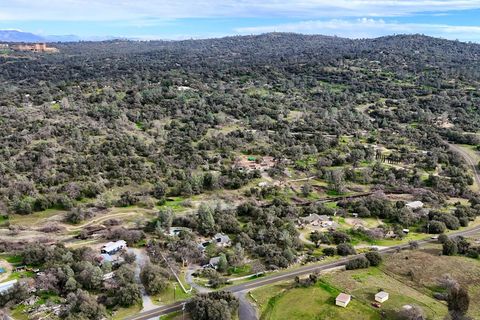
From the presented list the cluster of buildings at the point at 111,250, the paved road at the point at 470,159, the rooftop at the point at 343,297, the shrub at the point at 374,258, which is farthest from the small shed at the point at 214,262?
the paved road at the point at 470,159

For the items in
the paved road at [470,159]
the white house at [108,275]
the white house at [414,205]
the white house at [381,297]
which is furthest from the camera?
the paved road at [470,159]

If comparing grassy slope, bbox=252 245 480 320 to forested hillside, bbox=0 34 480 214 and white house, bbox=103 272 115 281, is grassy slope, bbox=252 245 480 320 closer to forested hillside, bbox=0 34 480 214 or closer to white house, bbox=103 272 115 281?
white house, bbox=103 272 115 281

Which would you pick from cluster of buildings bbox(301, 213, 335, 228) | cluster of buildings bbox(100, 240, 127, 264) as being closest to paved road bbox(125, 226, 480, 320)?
cluster of buildings bbox(301, 213, 335, 228)

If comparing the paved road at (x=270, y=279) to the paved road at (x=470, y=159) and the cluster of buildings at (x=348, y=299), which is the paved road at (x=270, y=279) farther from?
the paved road at (x=470, y=159)

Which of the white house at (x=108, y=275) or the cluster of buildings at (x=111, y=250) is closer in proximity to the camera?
the white house at (x=108, y=275)

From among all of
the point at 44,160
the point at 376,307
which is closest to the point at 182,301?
the point at 376,307

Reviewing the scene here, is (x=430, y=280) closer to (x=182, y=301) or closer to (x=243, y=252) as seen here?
(x=243, y=252)

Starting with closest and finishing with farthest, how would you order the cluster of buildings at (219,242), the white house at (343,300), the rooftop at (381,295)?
the white house at (343,300)
the rooftop at (381,295)
the cluster of buildings at (219,242)

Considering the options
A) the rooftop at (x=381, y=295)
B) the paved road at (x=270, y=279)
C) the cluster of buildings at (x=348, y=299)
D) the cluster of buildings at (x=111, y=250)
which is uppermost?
the rooftop at (x=381, y=295)
